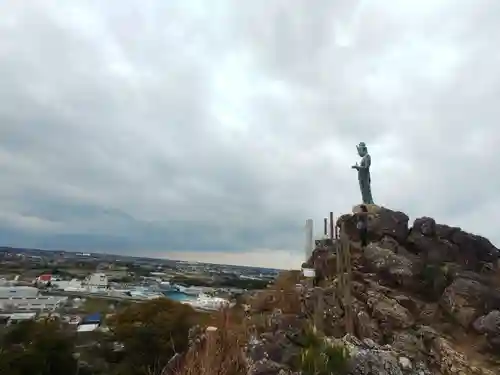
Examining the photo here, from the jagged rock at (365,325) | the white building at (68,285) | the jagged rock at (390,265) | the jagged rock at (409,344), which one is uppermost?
the white building at (68,285)

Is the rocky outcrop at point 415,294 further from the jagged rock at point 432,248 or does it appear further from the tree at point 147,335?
the tree at point 147,335

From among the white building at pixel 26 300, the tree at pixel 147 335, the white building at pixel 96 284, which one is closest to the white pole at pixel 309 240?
the tree at pixel 147 335

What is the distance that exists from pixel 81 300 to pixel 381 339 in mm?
76951

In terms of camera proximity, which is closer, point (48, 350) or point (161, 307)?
point (48, 350)

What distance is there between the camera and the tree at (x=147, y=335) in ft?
89.4

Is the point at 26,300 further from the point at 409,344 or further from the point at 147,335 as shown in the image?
the point at 409,344

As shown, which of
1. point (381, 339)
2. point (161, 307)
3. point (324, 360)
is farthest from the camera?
point (161, 307)

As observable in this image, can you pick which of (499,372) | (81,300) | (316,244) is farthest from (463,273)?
(81,300)

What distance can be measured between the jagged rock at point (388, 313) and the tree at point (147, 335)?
13.2 m

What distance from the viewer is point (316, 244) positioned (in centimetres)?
1964

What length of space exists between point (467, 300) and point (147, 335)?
59.3 feet

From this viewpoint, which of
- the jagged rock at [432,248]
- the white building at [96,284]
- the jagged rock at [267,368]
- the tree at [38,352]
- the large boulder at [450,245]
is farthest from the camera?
the white building at [96,284]

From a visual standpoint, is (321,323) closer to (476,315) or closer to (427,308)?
(427,308)

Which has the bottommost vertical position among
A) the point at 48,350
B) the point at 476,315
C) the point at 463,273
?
the point at 48,350
